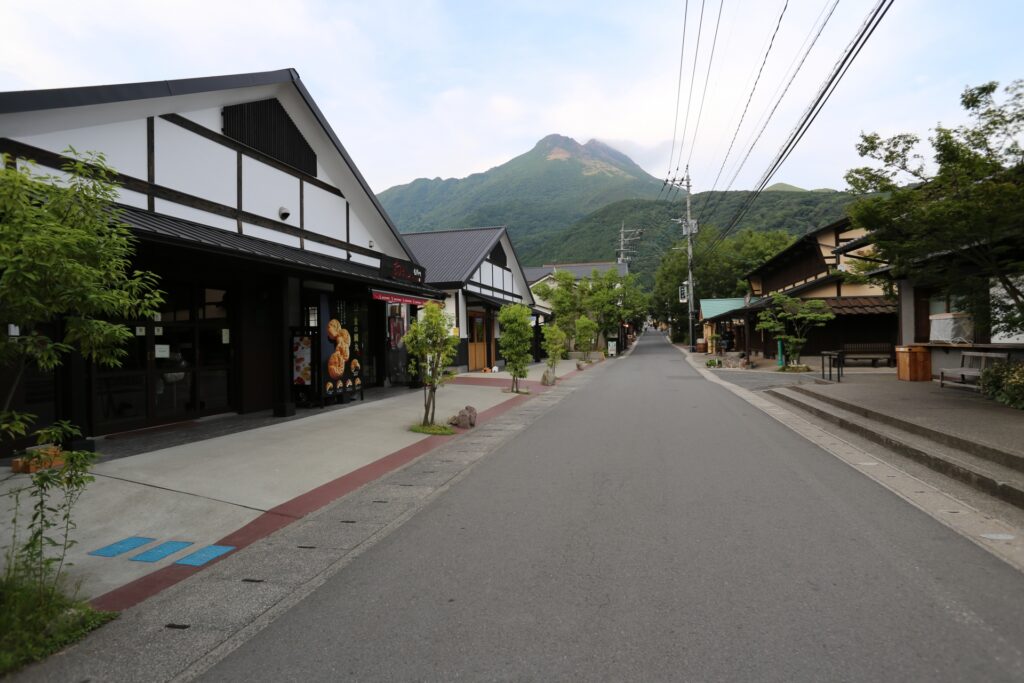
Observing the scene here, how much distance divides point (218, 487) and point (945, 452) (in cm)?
889

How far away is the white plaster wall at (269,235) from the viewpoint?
11366mm

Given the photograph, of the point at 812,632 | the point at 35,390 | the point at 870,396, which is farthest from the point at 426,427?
the point at 870,396

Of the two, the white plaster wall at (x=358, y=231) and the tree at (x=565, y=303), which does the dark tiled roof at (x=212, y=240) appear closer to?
the white plaster wall at (x=358, y=231)

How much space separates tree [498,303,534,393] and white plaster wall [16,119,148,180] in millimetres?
9266

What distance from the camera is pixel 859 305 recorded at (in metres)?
26.5

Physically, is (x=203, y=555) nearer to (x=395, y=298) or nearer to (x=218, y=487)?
(x=218, y=487)

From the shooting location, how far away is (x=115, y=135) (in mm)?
8492

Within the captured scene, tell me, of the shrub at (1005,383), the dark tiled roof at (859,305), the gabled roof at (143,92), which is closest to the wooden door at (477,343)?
the gabled roof at (143,92)

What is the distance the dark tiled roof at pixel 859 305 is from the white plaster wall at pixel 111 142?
89.5 ft

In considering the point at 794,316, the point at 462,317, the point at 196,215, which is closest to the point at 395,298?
the point at 196,215

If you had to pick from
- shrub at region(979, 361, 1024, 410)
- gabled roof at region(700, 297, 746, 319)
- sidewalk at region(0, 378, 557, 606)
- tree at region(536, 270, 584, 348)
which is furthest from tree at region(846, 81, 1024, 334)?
gabled roof at region(700, 297, 746, 319)

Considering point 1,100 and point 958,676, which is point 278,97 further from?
point 958,676

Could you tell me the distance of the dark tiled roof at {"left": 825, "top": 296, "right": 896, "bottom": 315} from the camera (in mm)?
26094

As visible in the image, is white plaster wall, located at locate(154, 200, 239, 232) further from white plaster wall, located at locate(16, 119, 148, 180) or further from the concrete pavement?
the concrete pavement
